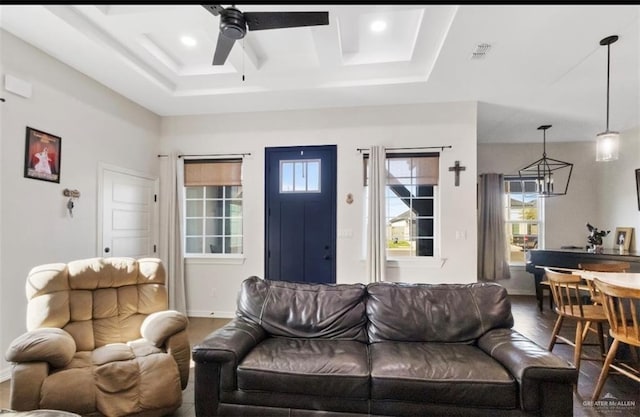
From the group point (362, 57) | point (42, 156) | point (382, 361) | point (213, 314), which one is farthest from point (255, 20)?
point (213, 314)

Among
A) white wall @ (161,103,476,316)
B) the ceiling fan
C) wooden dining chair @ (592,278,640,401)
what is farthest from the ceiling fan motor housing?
wooden dining chair @ (592,278,640,401)

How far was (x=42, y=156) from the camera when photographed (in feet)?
10.2

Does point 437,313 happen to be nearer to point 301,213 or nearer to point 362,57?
point 301,213

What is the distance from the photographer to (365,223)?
4438 millimetres

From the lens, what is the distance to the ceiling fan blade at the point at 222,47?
2.42 meters

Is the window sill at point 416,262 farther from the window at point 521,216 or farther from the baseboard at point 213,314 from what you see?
the window at point 521,216

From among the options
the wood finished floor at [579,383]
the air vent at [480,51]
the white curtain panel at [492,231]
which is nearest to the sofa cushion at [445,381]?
the wood finished floor at [579,383]

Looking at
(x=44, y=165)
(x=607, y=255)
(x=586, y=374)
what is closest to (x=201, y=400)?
(x=44, y=165)

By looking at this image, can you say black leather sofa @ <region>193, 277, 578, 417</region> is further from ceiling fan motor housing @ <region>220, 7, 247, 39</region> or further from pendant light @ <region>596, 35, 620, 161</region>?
ceiling fan motor housing @ <region>220, 7, 247, 39</region>

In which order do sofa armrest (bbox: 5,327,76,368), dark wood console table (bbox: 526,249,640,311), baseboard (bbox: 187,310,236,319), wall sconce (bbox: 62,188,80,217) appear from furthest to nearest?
1. baseboard (bbox: 187,310,236,319)
2. dark wood console table (bbox: 526,249,640,311)
3. wall sconce (bbox: 62,188,80,217)
4. sofa armrest (bbox: 5,327,76,368)

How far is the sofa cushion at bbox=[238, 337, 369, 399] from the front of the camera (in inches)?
75.4

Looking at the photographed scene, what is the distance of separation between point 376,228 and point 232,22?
293 centimetres

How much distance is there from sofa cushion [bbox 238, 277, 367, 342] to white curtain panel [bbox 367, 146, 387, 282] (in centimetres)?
162

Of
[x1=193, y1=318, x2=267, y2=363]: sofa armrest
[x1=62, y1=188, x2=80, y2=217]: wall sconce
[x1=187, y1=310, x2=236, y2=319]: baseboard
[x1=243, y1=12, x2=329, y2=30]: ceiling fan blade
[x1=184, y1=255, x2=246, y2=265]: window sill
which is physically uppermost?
[x1=243, y1=12, x2=329, y2=30]: ceiling fan blade
